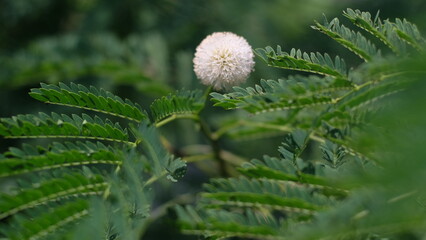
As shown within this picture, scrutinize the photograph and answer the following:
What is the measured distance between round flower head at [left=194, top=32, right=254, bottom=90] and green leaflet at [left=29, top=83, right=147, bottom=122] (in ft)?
0.53

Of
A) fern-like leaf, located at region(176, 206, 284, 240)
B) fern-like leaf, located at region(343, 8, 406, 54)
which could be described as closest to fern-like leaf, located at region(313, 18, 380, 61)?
fern-like leaf, located at region(343, 8, 406, 54)

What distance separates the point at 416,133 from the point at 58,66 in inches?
58.5

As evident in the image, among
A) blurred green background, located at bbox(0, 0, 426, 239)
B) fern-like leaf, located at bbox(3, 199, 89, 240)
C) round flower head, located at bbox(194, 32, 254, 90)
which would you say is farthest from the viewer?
blurred green background, located at bbox(0, 0, 426, 239)

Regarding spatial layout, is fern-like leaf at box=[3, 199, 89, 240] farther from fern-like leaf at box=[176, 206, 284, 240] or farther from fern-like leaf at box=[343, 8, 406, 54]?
fern-like leaf at box=[343, 8, 406, 54]

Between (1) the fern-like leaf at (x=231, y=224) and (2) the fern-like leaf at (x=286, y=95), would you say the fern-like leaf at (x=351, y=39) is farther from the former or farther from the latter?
(1) the fern-like leaf at (x=231, y=224)

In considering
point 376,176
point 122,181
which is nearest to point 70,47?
point 122,181

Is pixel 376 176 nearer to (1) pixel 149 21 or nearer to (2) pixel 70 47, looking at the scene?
(2) pixel 70 47

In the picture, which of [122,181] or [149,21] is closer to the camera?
[122,181]

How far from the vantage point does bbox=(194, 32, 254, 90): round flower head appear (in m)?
1.00

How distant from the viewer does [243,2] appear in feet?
7.29

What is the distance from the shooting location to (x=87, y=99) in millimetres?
924

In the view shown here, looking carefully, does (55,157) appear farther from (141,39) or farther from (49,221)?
(141,39)

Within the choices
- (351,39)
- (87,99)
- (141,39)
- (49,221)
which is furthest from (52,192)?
(141,39)

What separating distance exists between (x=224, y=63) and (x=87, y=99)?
0.84 feet
